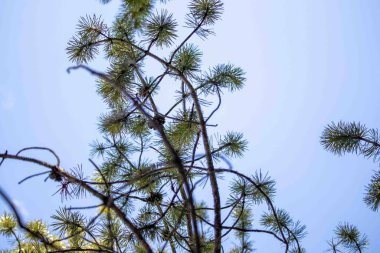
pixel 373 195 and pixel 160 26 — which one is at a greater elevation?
pixel 160 26

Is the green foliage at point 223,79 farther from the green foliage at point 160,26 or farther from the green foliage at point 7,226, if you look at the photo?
the green foliage at point 7,226

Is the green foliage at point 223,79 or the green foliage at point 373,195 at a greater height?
the green foliage at point 223,79

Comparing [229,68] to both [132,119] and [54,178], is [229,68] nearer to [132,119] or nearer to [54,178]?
[132,119]

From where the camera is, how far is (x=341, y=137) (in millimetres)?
1599

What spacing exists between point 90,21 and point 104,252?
4.83ft

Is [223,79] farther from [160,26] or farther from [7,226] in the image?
[7,226]

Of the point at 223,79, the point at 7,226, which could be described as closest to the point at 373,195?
the point at 223,79

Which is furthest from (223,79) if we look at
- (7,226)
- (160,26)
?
(7,226)

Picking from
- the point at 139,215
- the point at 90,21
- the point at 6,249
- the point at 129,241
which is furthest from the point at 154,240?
the point at 90,21

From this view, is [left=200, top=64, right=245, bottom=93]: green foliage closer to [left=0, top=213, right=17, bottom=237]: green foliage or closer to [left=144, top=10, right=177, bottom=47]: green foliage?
[left=144, top=10, right=177, bottom=47]: green foliage

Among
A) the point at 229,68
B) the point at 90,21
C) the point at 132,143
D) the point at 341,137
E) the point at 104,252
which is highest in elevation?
the point at 90,21

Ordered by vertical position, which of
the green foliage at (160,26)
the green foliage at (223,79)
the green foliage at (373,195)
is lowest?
the green foliage at (373,195)

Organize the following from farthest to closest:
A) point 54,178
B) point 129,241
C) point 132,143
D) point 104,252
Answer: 1. point 132,143
2. point 129,241
3. point 104,252
4. point 54,178

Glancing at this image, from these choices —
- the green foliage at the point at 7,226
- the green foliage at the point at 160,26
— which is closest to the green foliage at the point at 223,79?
the green foliage at the point at 160,26
